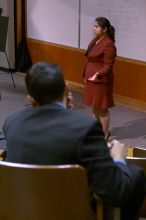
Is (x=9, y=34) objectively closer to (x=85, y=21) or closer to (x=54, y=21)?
(x=54, y=21)

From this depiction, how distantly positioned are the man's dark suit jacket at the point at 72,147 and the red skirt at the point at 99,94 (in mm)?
2476

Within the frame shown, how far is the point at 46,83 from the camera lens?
5.92ft

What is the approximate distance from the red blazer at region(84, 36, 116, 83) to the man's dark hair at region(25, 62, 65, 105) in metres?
2.38

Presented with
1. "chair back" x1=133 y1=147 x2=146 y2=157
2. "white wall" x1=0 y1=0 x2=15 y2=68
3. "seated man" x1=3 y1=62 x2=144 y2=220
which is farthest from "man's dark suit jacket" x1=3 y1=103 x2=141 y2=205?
"white wall" x1=0 y1=0 x2=15 y2=68

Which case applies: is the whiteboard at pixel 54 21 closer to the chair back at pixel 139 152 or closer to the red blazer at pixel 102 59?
the red blazer at pixel 102 59

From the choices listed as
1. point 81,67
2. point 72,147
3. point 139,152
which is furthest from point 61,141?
point 81,67

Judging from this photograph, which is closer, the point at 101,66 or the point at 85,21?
the point at 101,66

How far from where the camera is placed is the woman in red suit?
419 cm

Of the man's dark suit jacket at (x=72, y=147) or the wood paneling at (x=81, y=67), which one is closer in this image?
the man's dark suit jacket at (x=72, y=147)

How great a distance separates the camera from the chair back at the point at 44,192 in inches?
66.5

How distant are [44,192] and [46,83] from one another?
0.41 metres

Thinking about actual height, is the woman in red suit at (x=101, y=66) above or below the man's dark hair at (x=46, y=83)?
below

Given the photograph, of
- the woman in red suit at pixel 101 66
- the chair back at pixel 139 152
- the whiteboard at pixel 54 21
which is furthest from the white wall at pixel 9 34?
the chair back at pixel 139 152

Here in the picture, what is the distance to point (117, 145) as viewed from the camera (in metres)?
2.02
